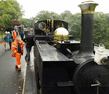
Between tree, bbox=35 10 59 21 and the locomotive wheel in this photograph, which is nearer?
the locomotive wheel

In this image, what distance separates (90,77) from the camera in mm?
3131

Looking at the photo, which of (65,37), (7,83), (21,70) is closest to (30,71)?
(21,70)

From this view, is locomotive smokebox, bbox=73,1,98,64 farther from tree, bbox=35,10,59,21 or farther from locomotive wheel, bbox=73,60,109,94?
tree, bbox=35,10,59,21

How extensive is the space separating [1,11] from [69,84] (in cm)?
2759

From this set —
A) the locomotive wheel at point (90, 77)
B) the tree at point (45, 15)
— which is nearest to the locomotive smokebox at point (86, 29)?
the locomotive wheel at point (90, 77)

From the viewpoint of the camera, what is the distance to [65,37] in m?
5.09

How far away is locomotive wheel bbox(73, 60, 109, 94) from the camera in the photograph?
10.0ft

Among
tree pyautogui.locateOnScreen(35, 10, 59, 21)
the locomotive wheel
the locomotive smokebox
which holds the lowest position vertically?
the locomotive wheel

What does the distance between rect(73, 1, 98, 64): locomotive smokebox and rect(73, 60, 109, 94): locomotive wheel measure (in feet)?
1.27

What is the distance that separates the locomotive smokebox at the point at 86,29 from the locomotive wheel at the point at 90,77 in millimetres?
388

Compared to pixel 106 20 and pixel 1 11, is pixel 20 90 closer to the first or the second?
pixel 1 11

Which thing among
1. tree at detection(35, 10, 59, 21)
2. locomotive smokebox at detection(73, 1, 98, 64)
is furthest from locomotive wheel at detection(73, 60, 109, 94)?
tree at detection(35, 10, 59, 21)

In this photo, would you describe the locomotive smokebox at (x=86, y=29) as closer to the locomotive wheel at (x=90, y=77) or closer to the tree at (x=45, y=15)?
the locomotive wheel at (x=90, y=77)

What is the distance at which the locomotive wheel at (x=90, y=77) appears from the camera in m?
3.05
